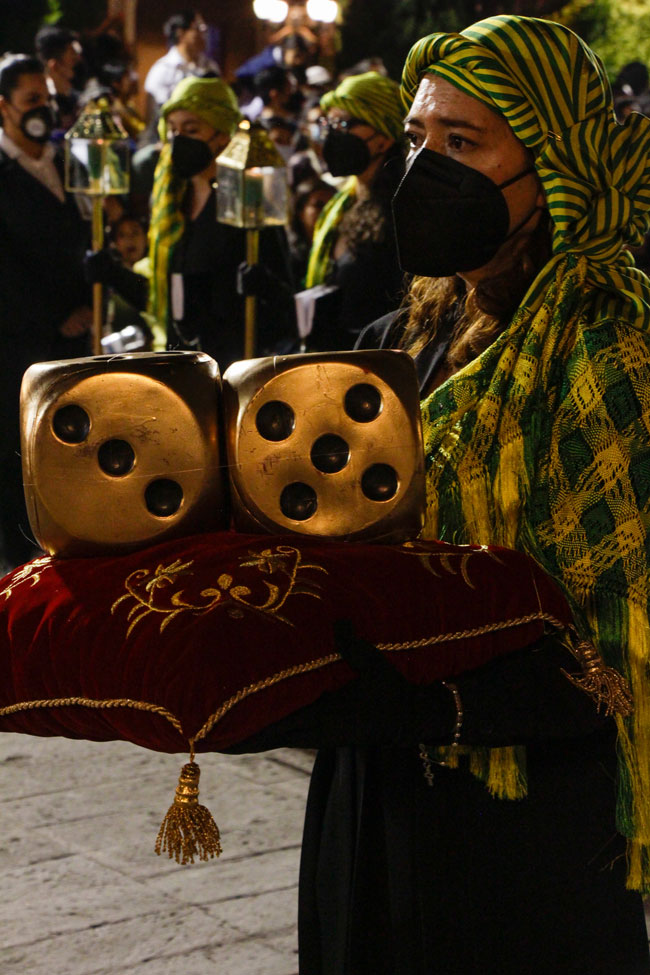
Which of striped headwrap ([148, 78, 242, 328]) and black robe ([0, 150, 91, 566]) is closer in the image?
black robe ([0, 150, 91, 566])

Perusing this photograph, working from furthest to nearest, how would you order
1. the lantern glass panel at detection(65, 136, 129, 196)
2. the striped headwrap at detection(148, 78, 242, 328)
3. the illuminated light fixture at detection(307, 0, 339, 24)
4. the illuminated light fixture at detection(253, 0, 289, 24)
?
1. the illuminated light fixture at detection(253, 0, 289, 24)
2. the illuminated light fixture at detection(307, 0, 339, 24)
3. the striped headwrap at detection(148, 78, 242, 328)
4. the lantern glass panel at detection(65, 136, 129, 196)

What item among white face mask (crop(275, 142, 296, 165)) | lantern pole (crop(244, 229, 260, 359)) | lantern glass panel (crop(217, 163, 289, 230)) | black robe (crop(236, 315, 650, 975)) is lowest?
black robe (crop(236, 315, 650, 975))

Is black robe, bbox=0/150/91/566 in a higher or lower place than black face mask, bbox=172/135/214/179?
lower

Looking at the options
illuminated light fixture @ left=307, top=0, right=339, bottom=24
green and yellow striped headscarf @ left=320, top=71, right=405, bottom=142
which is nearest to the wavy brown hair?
green and yellow striped headscarf @ left=320, top=71, right=405, bottom=142

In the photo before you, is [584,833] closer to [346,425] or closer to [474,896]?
[474,896]

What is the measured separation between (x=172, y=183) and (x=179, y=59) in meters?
4.65

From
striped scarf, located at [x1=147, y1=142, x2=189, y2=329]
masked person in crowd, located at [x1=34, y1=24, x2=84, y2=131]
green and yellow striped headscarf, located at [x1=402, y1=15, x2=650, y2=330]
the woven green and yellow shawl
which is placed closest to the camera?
the woven green and yellow shawl

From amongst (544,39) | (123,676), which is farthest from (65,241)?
(123,676)

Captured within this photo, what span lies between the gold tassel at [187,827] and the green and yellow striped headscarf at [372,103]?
171 inches

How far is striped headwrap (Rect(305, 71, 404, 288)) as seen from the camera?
5508 mm

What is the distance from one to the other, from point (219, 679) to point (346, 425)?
1.11 feet

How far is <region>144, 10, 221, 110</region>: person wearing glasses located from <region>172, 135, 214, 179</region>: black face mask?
440 centimetres

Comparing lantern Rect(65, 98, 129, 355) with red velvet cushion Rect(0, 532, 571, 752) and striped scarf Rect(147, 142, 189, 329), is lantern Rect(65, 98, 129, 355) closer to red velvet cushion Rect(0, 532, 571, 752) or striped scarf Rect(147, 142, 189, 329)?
striped scarf Rect(147, 142, 189, 329)

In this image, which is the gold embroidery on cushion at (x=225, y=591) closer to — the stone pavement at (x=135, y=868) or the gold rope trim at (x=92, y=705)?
the gold rope trim at (x=92, y=705)
